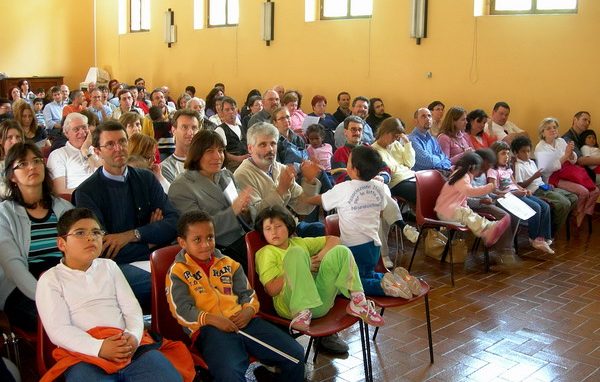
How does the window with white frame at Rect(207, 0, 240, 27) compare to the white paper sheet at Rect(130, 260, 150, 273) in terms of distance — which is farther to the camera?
the window with white frame at Rect(207, 0, 240, 27)

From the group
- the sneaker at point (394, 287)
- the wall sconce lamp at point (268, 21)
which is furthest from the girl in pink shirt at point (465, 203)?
the wall sconce lamp at point (268, 21)

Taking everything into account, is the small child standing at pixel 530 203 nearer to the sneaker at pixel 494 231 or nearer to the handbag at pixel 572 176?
the sneaker at pixel 494 231

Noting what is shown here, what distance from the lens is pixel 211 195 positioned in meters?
3.66

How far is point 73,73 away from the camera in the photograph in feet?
50.3

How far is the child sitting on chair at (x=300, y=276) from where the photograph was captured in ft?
10.2

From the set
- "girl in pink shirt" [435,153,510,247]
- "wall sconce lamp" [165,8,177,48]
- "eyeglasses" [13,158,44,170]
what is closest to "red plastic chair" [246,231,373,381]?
"eyeglasses" [13,158,44,170]

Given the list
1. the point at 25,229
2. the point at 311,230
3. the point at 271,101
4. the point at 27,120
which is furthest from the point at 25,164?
the point at 271,101

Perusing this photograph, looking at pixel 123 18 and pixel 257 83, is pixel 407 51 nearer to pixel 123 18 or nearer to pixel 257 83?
pixel 257 83

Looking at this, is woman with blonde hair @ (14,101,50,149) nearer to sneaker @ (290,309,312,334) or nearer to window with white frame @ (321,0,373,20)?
sneaker @ (290,309,312,334)

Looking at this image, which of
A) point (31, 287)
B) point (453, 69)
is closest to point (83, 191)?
point (31, 287)

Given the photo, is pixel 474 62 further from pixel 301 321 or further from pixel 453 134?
pixel 301 321

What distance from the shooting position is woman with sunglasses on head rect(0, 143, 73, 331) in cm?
293

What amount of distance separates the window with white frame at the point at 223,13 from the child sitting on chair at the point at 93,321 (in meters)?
9.70

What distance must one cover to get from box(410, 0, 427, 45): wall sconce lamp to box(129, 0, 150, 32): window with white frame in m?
6.99
